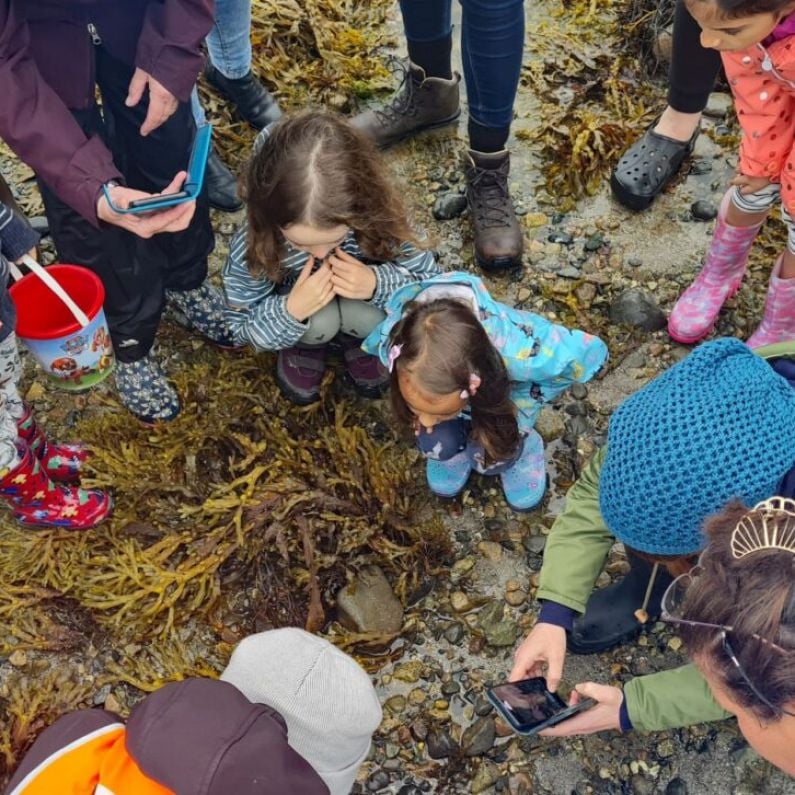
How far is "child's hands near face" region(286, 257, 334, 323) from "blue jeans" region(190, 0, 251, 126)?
0.83 meters

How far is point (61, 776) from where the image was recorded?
146cm

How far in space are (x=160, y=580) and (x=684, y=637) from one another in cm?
178

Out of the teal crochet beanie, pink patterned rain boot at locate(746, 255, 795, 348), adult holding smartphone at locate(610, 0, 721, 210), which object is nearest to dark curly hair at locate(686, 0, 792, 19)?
the teal crochet beanie

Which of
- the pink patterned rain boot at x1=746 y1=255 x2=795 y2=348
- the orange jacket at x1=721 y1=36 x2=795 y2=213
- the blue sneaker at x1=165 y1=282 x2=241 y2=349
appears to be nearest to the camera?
the orange jacket at x1=721 y1=36 x2=795 y2=213

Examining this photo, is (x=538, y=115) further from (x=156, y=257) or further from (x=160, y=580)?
(x=160, y=580)

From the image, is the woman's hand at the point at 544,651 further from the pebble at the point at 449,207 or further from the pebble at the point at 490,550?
the pebble at the point at 449,207

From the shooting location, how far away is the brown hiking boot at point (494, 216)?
3.30 metres

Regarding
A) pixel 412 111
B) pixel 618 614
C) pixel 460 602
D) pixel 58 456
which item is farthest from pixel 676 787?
pixel 412 111

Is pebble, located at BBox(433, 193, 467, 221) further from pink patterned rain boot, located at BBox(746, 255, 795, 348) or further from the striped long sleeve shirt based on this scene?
pink patterned rain boot, located at BBox(746, 255, 795, 348)

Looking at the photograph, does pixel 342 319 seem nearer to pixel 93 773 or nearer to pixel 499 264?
pixel 499 264

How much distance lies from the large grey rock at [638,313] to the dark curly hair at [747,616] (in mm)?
1778

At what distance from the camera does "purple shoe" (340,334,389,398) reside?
302cm

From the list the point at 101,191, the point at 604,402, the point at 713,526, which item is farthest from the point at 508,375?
the point at 101,191

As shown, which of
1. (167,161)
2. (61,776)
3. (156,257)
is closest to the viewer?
(61,776)
